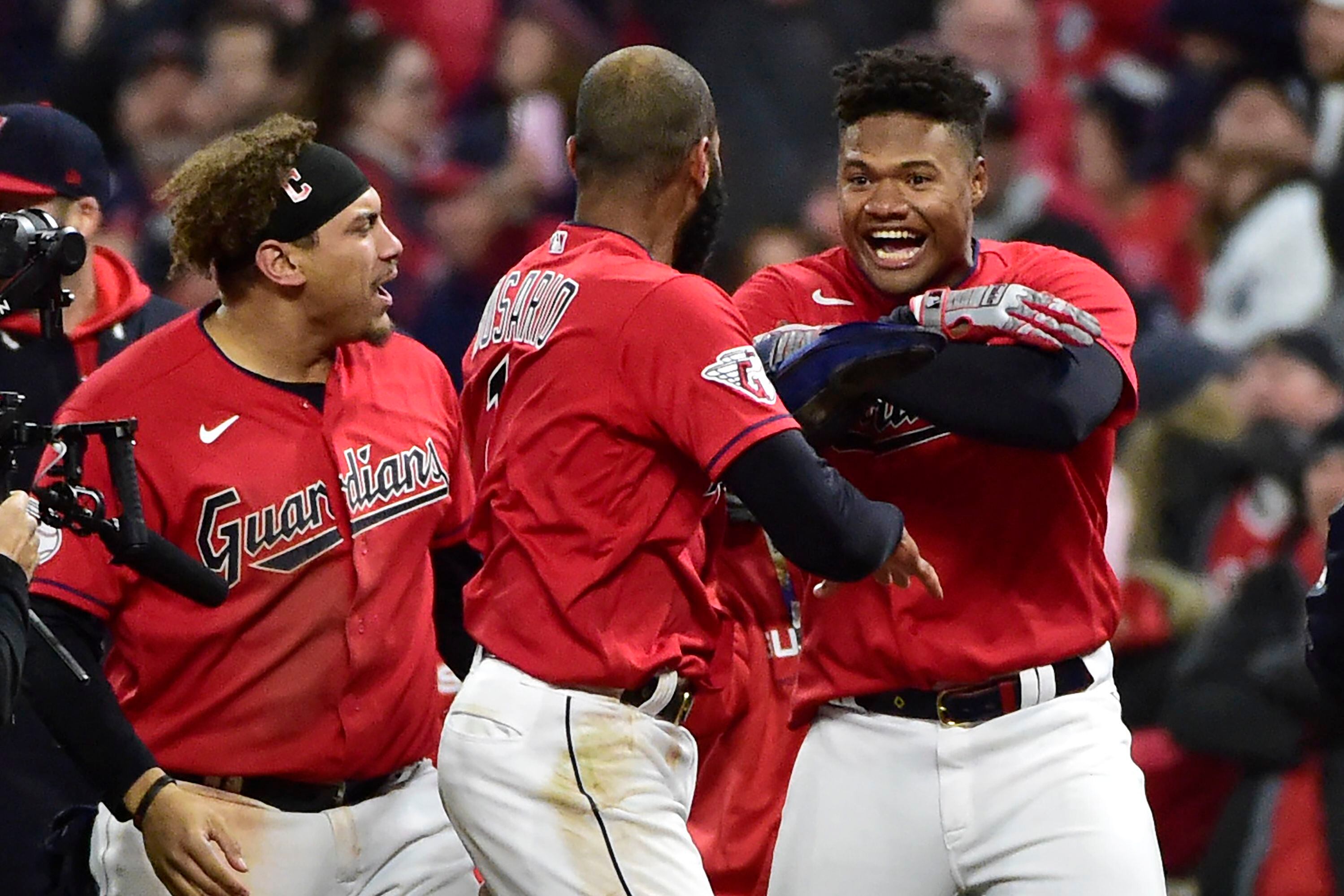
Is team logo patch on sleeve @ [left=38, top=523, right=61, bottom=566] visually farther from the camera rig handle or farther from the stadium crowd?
the stadium crowd

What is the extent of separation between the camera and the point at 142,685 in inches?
153

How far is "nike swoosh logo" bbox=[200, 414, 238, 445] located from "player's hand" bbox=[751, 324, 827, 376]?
98 centimetres

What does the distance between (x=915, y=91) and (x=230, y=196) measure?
1.27 metres

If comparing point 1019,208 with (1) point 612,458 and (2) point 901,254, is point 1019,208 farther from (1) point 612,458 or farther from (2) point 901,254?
(1) point 612,458

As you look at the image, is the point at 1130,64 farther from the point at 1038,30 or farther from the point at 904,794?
the point at 904,794

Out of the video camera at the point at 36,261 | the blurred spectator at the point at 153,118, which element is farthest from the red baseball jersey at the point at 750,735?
the blurred spectator at the point at 153,118

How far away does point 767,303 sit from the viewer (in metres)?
3.90

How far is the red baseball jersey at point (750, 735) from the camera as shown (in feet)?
14.7

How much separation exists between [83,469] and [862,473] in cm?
137

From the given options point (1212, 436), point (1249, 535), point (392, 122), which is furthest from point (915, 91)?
point (392, 122)

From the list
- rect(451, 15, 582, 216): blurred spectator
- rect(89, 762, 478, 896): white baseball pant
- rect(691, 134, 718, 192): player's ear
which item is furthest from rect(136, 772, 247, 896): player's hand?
rect(451, 15, 582, 216): blurred spectator

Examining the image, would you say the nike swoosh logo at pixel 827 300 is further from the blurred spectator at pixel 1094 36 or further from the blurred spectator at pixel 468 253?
the blurred spectator at pixel 1094 36

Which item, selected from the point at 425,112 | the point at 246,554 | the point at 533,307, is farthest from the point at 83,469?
the point at 425,112

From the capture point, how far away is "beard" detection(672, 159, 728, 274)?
4.24 m
